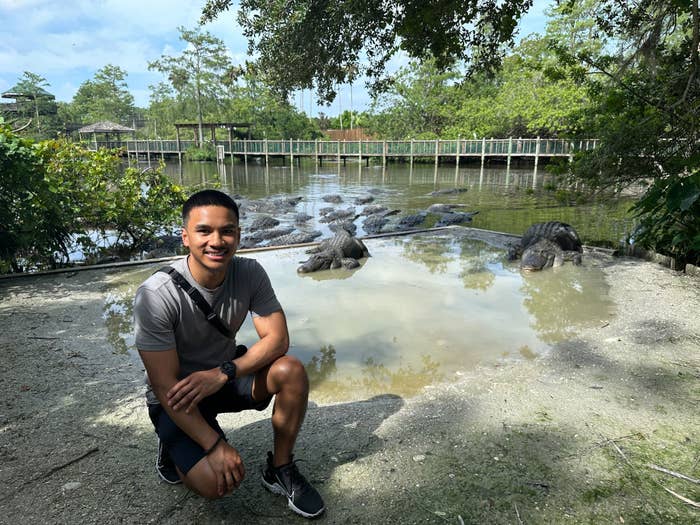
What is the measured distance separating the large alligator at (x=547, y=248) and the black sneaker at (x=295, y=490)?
5.19 m

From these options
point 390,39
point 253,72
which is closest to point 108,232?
point 253,72

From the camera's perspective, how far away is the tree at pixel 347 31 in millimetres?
5566

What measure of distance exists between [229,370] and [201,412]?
8.9 inches

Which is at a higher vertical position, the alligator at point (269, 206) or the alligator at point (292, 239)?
the alligator at point (269, 206)

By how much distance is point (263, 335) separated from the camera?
2027 millimetres

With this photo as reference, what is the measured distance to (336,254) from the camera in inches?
270

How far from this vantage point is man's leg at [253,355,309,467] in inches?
74.4

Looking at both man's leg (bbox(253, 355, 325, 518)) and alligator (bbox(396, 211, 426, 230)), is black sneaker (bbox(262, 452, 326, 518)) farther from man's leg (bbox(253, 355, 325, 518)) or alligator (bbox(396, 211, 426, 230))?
alligator (bbox(396, 211, 426, 230))

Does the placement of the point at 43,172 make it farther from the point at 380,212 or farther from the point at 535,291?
the point at 380,212

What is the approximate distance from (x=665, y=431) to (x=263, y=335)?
2.12 m

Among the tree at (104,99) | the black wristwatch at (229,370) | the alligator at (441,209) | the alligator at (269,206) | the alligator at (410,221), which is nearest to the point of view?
the black wristwatch at (229,370)

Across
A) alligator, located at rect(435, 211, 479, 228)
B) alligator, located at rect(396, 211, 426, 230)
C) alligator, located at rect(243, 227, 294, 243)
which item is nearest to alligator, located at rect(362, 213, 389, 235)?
alligator, located at rect(396, 211, 426, 230)

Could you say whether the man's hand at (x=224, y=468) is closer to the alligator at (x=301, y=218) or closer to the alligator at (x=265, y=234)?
the alligator at (x=265, y=234)

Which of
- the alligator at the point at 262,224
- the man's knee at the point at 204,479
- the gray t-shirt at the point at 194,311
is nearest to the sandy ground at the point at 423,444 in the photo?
the man's knee at the point at 204,479
